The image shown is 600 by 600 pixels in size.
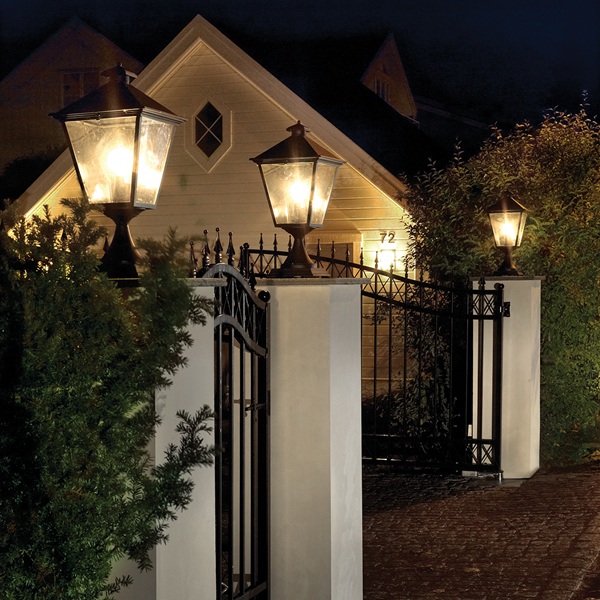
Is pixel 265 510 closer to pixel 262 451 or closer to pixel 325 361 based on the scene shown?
pixel 262 451

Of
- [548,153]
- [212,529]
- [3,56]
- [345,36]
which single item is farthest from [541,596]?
[3,56]

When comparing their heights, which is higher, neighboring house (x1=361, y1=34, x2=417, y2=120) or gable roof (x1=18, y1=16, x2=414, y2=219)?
neighboring house (x1=361, y1=34, x2=417, y2=120)

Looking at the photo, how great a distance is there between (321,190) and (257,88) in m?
13.7

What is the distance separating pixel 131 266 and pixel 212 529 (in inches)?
46.5

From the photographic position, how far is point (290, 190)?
22.6 ft

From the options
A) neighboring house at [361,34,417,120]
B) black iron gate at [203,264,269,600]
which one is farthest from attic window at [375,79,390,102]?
black iron gate at [203,264,269,600]

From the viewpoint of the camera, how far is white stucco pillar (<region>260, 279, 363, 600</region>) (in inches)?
235

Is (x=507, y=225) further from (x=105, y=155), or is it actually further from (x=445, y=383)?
(x=105, y=155)

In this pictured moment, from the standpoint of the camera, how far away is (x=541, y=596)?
277 inches

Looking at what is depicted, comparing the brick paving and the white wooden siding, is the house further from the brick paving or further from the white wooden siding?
the brick paving

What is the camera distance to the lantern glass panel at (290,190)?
6.86 m

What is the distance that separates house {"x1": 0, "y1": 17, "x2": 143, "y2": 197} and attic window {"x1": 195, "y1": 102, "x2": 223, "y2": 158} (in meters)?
6.33

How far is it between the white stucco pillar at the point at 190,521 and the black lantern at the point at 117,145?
599mm

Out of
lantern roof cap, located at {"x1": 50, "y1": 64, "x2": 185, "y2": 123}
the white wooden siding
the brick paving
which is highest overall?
the white wooden siding
